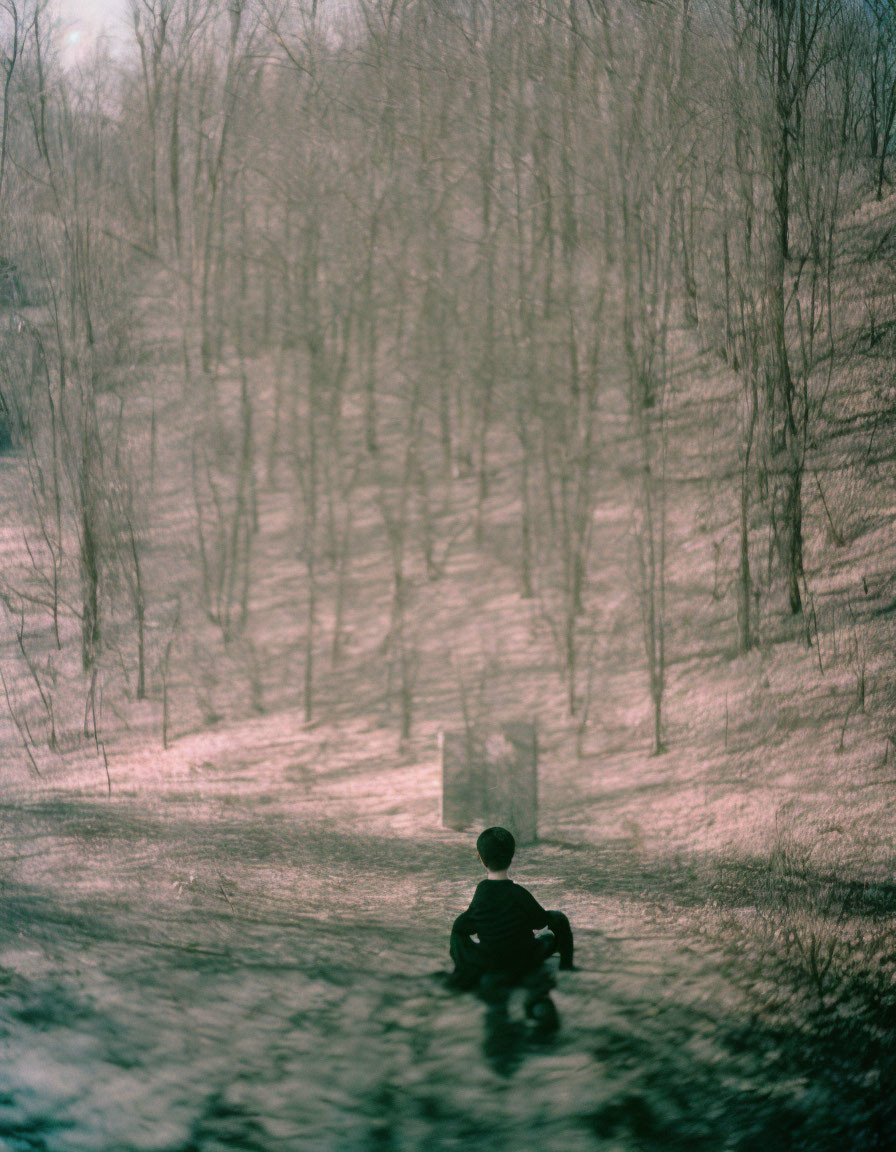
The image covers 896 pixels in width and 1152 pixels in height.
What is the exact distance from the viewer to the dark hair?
101 inches

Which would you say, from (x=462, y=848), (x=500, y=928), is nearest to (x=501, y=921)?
(x=500, y=928)

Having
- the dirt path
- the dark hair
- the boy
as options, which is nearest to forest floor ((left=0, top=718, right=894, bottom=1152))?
the dirt path

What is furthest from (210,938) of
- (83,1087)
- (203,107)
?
(203,107)

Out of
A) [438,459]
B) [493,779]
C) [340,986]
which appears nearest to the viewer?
[340,986]

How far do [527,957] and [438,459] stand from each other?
1856 millimetres

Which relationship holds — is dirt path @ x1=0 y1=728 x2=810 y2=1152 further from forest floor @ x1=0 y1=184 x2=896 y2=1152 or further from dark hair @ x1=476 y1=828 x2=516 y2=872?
dark hair @ x1=476 y1=828 x2=516 y2=872

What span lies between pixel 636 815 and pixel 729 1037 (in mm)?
879

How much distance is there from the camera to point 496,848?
2.59 metres

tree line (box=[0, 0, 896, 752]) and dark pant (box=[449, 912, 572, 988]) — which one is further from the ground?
tree line (box=[0, 0, 896, 752])

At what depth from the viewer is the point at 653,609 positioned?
359 centimetres

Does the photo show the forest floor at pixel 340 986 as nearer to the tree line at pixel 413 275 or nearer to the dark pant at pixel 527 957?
the dark pant at pixel 527 957

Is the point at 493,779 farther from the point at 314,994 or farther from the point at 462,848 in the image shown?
the point at 314,994

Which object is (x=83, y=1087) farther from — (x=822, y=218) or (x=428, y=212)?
(x=822, y=218)

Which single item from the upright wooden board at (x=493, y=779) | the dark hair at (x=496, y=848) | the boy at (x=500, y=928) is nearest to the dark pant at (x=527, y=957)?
the boy at (x=500, y=928)
